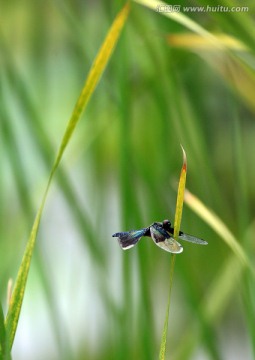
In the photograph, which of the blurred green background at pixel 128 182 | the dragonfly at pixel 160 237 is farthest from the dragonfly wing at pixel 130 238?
the blurred green background at pixel 128 182

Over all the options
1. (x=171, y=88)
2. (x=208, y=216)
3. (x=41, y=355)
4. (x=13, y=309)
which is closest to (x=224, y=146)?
(x=41, y=355)

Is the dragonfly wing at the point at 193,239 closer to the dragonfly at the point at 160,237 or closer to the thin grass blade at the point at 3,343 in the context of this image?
the dragonfly at the point at 160,237

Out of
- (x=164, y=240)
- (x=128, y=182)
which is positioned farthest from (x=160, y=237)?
(x=128, y=182)

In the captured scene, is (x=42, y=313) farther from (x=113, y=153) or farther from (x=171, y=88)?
(x=171, y=88)

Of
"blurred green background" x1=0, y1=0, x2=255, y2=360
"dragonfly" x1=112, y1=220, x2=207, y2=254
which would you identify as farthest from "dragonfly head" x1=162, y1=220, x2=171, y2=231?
"blurred green background" x1=0, y1=0, x2=255, y2=360

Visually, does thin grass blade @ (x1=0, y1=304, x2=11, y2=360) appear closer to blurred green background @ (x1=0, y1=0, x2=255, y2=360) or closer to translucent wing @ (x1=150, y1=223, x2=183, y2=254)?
translucent wing @ (x1=150, y1=223, x2=183, y2=254)

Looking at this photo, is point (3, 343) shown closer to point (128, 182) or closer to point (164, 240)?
point (164, 240)
